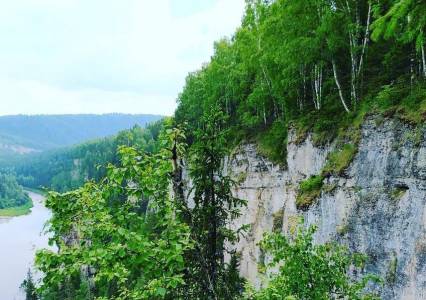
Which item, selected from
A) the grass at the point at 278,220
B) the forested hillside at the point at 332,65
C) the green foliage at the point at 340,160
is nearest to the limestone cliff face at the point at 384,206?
the green foliage at the point at 340,160

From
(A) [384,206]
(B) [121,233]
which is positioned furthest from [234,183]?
(A) [384,206]

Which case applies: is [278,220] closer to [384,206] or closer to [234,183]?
[384,206]

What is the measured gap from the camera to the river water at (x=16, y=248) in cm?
8462

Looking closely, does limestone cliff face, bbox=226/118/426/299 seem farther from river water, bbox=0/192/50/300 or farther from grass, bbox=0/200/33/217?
grass, bbox=0/200/33/217

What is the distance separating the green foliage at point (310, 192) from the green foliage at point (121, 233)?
17.1 metres

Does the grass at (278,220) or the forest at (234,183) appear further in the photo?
the grass at (278,220)

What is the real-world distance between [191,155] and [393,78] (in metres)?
16.2

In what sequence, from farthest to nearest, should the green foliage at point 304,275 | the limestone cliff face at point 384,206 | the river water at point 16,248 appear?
the river water at point 16,248 < the limestone cliff face at point 384,206 < the green foliage at point 304,275

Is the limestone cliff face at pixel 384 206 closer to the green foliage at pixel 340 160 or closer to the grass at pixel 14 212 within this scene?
the green foliage at pixel 340 160

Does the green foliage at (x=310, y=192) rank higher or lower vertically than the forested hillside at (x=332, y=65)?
lower

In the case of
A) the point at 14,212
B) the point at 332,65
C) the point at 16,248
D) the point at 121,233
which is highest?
the point at 332,65

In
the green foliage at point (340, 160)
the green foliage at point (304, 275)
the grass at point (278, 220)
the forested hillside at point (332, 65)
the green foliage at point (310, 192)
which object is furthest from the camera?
the grass at point (278, 220)

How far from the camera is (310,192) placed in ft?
81.1

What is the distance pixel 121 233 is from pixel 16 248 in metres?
122
